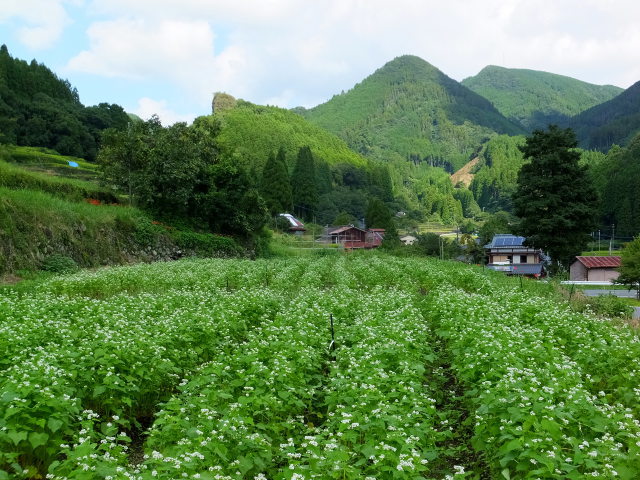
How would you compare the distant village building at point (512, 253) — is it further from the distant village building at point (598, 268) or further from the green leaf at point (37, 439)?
the green leaf at point (37, 439)

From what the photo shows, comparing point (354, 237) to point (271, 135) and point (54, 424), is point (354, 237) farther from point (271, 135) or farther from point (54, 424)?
point (54, 424)

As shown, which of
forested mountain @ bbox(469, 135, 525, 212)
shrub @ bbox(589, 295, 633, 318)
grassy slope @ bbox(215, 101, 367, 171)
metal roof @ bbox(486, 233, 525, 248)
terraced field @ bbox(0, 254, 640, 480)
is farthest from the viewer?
forested mountain @ bbox(469, 135, 525, 212)

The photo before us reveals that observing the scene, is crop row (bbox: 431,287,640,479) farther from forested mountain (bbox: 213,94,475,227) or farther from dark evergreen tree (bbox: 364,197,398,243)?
forested mountain (bbox: 213,94,475,227)

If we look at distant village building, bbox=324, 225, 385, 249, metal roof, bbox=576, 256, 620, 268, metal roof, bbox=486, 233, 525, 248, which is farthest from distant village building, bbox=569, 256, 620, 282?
distant village building, bbox=324, 225, 385, 249

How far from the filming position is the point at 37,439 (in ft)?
15.9

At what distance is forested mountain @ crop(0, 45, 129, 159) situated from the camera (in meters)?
57.9

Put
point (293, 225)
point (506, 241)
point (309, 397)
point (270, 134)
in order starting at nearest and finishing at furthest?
point (309, 397) → point (506, 241) → point (293, 225) → point (270, 134)

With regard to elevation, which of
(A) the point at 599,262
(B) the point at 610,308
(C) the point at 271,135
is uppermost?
(C) the point at 271,135

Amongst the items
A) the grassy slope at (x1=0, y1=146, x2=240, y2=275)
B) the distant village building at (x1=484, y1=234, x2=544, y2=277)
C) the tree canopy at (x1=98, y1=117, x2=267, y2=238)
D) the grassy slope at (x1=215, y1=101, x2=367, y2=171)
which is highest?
the grassy slope at (x1=215, y1=101, x2=367, y2=171)

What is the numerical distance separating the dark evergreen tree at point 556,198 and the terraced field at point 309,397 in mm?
23633

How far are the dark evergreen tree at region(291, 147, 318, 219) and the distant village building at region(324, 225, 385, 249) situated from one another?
996 cm

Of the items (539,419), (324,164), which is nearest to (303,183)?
(324,164)

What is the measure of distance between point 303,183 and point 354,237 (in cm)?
1443

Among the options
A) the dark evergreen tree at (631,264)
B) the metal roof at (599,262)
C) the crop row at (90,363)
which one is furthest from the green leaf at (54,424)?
the metal roof at (599,262)
